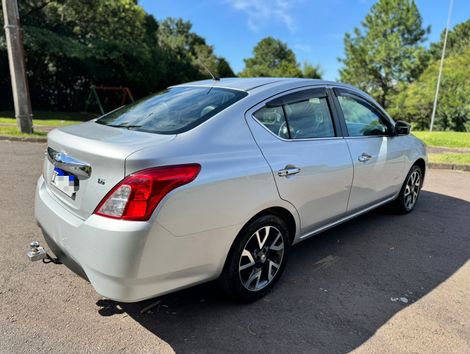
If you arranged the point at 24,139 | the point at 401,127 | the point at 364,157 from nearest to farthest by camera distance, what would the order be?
the point at 364,157 → the point at 401,127 → the point at 24,139

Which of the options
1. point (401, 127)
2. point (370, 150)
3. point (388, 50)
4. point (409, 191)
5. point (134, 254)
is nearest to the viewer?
point (134, 254)

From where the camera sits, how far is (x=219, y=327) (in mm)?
2688

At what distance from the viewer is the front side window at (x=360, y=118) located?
388 cm

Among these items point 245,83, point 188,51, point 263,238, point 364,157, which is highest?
point 188,51

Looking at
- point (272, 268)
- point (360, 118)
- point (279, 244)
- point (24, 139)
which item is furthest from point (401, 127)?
point (24, 139)

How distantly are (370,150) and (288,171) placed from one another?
1426 mm

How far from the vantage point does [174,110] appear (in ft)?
10.0

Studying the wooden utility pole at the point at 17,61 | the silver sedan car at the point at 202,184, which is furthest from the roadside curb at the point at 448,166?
the wooden utility pole at the point at 17,61

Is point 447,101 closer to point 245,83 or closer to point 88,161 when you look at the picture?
point 245,83

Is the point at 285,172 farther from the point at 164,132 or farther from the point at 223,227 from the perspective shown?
the point at 164,132

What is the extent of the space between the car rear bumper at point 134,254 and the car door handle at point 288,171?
610mm

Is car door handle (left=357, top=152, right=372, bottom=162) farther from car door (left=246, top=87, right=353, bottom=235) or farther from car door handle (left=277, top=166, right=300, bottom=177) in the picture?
car door handle (left=277, top=166, right=300, bottom=177)

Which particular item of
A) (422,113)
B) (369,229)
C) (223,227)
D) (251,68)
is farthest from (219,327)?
(251,68)

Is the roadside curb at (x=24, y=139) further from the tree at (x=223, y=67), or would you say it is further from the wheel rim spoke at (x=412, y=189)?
the tree at (x=223, y=67)
